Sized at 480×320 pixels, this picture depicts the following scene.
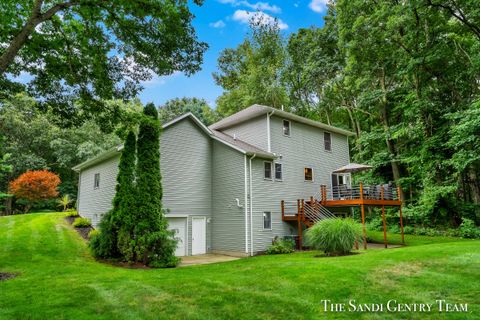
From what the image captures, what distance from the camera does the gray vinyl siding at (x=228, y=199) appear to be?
14.9 metres

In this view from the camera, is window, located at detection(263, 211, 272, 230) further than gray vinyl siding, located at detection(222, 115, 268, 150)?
No

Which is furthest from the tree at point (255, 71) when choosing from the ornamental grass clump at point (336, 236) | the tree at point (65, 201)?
the ornamental grass clump at point (336, 236)

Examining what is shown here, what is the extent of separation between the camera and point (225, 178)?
1591 cm

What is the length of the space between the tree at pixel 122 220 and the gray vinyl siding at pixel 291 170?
19.1 ft

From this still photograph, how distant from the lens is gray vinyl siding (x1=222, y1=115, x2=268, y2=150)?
1683cm

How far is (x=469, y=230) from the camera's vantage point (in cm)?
1738

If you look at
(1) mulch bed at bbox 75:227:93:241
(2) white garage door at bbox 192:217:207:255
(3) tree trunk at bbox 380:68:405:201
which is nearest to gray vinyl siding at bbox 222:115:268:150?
(2) white garage door at bbox 192:217:207:255

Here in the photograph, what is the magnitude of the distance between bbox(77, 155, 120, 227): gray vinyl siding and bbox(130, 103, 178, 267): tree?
155 inches

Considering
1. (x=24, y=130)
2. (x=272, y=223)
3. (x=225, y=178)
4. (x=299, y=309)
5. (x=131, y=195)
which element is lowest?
(x=299, y=309)

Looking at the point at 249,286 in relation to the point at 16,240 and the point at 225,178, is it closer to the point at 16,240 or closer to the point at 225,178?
the point at 225,178

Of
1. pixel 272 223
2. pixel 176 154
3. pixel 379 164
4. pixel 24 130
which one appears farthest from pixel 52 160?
pixel 379 164

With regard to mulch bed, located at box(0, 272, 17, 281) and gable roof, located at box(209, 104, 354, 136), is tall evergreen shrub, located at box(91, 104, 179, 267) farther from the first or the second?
gable roof, located at box(209, 104, 354, 136)

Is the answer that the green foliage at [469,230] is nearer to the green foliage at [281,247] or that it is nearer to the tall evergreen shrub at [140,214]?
the green foliage at [281,247]

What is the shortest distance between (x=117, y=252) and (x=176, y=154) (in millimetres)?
5139
